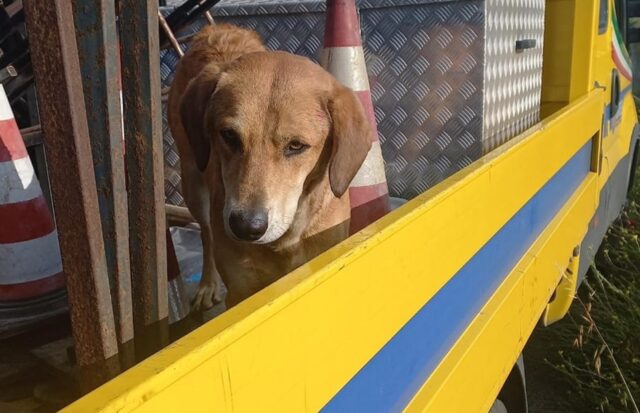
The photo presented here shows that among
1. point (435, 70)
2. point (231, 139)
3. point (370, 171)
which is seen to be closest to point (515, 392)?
point (370, 171)

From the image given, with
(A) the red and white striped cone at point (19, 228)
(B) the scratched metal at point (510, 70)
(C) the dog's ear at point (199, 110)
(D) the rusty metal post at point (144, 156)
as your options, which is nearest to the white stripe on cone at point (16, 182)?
(A) the red and white striped cone at point (19, 228)

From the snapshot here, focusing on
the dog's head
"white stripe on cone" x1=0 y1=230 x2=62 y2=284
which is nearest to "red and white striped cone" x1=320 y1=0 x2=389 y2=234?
the dog's head

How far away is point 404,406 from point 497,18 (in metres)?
1.96

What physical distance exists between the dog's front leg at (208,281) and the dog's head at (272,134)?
0.55 meters

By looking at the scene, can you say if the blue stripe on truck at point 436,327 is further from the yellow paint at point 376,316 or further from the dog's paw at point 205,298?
the dog's paw at point 205,298

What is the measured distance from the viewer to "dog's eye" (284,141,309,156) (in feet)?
7.04

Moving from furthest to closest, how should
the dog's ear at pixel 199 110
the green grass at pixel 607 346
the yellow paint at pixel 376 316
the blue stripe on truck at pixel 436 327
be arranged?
the green grass at pixel 607 346
the dog's ear at pixel 199 110
the blue stripe on truck at pixel 436 327
the yellow paint at pixel 376 316

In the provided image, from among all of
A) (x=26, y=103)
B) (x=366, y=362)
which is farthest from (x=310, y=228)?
(x=26, y=103)

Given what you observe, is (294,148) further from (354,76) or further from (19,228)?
(19,228)

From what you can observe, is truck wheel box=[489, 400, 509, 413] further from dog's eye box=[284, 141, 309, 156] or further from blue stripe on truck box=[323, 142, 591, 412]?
dog's eye box=[284, 141, 309, 156]

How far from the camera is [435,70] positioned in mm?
2977

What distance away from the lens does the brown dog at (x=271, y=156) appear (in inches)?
81.5

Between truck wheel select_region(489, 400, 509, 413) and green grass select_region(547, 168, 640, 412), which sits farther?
green grass select_region(547, 168, 640, 412)

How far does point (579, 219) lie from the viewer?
3635 millimetres
